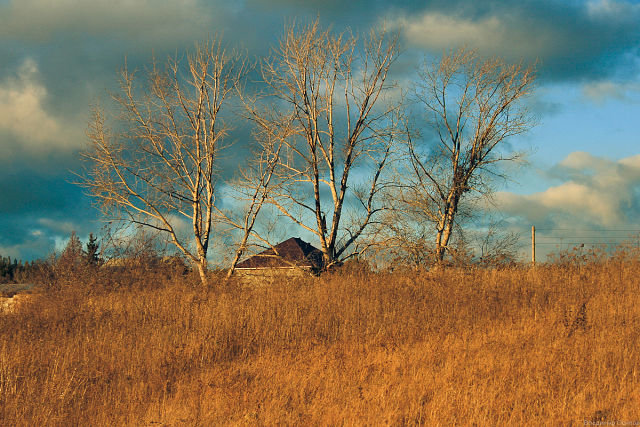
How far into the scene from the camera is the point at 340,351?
9.56 metres

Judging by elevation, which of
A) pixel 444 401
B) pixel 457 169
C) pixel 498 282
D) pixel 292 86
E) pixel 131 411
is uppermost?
pixel 292 86

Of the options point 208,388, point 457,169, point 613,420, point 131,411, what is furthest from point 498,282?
point 457,169

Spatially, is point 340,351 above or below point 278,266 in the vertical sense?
below

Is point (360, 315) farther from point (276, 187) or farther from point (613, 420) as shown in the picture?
point (276, 187)

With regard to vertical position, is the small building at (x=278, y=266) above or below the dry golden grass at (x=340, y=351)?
above

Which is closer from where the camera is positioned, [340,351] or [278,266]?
[340,351]

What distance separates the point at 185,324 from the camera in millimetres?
11648

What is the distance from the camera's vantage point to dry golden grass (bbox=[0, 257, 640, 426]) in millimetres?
6598

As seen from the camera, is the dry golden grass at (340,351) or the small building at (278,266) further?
the small building at (278,266)

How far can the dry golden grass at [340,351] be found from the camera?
660 centimetres

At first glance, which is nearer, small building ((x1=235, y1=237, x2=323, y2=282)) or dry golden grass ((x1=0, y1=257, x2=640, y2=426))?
dry golden grass ((x1=0, y1=257, x2=640, y2=426))

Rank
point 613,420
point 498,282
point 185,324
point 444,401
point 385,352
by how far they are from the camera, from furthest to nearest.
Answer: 1. point 498,282
2. point 185,324
3. point 385,352
4. point 444,401
5. point 613,420

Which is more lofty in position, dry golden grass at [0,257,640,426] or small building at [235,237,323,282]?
small building at [235,237,323,282]

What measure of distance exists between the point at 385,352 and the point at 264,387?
257 cm
